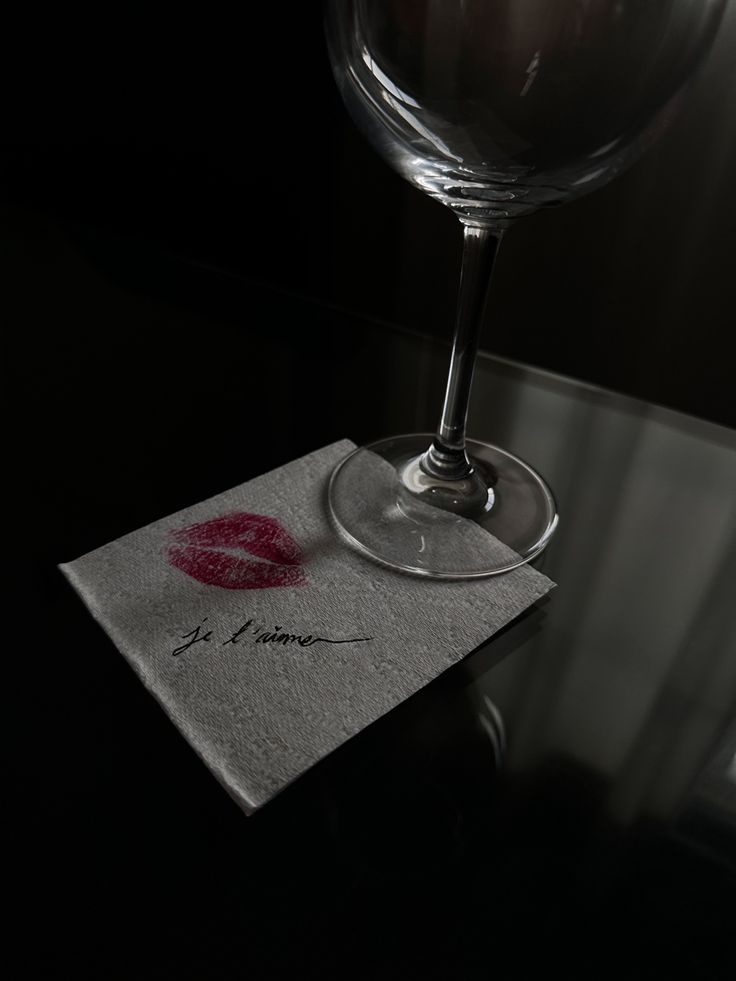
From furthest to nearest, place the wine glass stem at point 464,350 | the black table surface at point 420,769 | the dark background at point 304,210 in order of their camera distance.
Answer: the dark background at point 304,210 → the wine glass stem at point 464,350 → the black table surface at point 420,769

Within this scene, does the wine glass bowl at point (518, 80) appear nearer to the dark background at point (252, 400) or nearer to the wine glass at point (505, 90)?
the wine glass at point (505, 90)

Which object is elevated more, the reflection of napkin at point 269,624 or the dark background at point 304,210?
the dark background at point 304,210

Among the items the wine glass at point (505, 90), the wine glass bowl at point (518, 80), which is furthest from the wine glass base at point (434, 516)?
the wine glass bowl at point (518, 80)

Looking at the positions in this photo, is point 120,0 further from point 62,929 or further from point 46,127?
point 62,929

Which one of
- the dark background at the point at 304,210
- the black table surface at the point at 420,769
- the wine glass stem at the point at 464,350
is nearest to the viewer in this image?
the black table surface at the point at 420,769

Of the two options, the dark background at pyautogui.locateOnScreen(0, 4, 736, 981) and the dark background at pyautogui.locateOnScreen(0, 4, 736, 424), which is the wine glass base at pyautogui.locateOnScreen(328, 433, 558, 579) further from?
the dark background at pyautogui.locateOnScreen(0, 4, 736, 424)

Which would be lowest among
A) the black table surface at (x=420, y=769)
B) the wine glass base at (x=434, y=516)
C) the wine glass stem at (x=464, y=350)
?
the black table surface at (x=420, y=769)

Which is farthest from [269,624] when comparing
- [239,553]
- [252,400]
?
[252,400]

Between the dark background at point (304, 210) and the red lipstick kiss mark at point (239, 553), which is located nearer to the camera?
the red lipstick kiss mark at point (239, 553)
